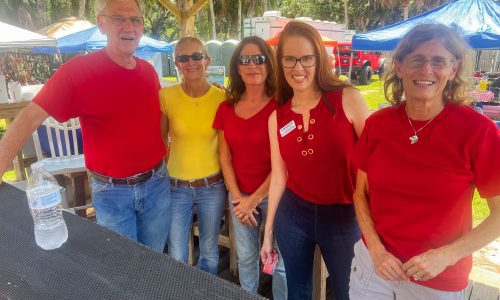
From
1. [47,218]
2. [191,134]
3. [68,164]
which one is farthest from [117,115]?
[68,164]

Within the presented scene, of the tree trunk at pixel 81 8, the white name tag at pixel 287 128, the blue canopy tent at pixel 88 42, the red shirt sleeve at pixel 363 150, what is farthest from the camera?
the tree trunk at pixel 81 8

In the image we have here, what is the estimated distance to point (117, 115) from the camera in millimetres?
2070

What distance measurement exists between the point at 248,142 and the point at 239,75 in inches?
18.9

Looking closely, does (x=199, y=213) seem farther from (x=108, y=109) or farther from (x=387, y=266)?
(x=387, y=266)

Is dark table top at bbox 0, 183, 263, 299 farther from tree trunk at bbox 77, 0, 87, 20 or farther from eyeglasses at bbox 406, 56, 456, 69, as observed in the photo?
tree trunk at bbox 77, 0, 87, 20

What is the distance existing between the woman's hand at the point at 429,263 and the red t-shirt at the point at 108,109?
1.58m

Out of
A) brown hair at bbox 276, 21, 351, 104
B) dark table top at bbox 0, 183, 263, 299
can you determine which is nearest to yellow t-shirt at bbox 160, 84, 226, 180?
brown hair at bbox 276, 21, 351, 104

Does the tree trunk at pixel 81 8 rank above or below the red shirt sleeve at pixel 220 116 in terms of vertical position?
above

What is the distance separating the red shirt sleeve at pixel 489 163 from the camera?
1.24 metres

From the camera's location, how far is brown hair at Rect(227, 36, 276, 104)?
226 cm

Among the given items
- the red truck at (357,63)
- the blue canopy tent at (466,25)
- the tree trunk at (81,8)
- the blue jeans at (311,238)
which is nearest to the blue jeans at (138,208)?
the blue jeans at (311,238)

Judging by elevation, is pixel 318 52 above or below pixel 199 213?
above

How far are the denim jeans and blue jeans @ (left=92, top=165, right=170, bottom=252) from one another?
0.47 metres

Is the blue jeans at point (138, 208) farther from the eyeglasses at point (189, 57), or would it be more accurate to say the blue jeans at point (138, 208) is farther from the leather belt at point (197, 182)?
the eyeglasses at point (189, 57)
